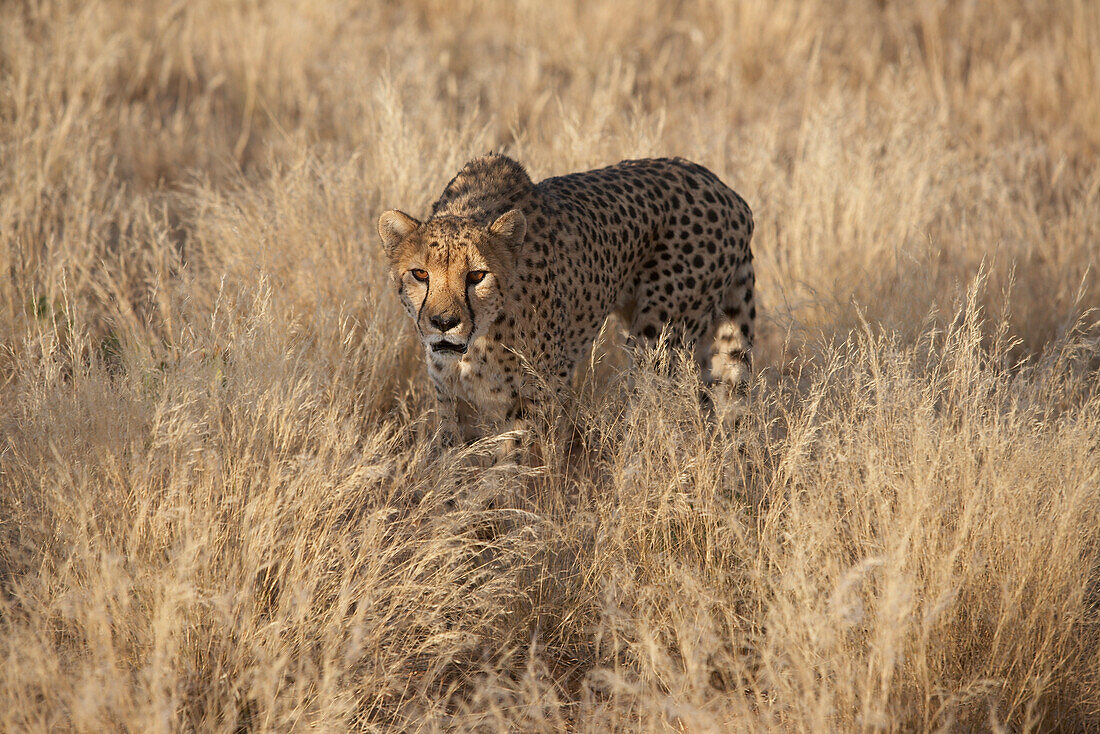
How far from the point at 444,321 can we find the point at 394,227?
0.46 m

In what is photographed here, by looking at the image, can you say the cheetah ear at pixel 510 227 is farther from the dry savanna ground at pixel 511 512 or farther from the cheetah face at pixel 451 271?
the dry savanna ground at pixel 511 512

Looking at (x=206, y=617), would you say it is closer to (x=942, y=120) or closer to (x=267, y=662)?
→ (x=267, y=662)

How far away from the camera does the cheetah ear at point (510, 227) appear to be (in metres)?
2.92

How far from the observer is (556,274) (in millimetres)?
3234

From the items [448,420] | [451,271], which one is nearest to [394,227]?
[451,271]

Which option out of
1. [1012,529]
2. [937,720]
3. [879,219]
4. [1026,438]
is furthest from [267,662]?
[879,219]

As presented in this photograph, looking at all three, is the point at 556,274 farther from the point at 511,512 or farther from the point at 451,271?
the point at 511,512

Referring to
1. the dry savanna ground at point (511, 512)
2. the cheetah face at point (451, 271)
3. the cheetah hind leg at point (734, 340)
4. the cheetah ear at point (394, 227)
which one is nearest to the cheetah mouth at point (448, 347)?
the cheetah face at point (451, 271)

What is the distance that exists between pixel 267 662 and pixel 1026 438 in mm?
2058

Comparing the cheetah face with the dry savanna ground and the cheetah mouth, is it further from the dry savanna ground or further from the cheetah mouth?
the dry savanna ground

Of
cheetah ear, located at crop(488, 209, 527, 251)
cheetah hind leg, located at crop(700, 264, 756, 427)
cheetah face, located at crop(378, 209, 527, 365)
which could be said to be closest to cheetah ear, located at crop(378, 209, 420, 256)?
cheetah face, located at crop(378, 209, 527, 365)

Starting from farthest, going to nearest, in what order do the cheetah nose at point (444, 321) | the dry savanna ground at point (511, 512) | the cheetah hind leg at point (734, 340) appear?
the cheetah hind leg at point (734, 340)
the cheetah nose at point (444, 321)
the dry savanna ground at point (511, 512)

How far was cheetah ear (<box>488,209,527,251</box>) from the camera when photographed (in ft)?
9.59

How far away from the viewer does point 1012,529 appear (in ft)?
7.58
